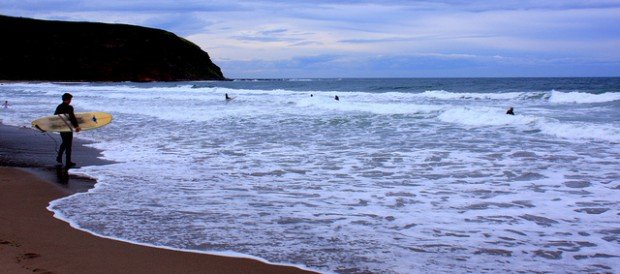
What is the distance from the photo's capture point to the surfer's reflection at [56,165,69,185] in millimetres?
8014

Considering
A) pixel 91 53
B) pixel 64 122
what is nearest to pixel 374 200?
pixel 64 122

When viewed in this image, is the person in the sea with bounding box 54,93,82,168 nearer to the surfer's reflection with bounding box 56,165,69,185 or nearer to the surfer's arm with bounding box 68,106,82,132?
the surfer's arm with bounding box 68,106,82,132

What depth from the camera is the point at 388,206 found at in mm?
6355

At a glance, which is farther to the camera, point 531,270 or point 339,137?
point 339,137

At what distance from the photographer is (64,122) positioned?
1022cm

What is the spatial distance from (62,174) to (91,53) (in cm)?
10697

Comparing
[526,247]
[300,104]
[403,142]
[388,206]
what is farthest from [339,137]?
[300,104]

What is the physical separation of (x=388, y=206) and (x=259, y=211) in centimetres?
143

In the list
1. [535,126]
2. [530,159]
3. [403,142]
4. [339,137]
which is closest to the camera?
[530,159]

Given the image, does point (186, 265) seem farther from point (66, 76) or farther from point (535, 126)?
point (66, 76)

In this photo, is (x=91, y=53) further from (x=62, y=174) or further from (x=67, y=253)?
(x=67, y=253)

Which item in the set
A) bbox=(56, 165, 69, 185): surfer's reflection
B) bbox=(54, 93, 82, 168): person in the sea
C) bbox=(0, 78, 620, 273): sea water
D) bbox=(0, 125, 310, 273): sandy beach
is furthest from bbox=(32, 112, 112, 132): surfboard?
bbox=(0, 125, 310, 273): sandy beach

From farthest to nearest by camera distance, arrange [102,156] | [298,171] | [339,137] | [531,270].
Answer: [339,137] < [102,156] < [298,171] < [531,270]

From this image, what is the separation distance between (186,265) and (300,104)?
24.6 metres
